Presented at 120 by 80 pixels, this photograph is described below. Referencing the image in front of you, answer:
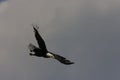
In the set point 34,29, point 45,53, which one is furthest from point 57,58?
point 34,29

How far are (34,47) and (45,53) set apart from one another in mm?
2294

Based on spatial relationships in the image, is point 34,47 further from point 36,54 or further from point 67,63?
point 67,63

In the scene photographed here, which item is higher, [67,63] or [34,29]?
[34,29]

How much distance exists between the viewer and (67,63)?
6581 cm

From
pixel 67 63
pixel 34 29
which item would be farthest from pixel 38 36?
pixel 67 63

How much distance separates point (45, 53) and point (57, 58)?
2041 millimetres

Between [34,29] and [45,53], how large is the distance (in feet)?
14.8

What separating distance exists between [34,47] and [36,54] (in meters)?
1.33

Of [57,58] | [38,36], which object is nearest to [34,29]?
[38,36]

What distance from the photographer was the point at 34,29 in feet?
213

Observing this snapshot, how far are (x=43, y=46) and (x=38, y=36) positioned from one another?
251cm

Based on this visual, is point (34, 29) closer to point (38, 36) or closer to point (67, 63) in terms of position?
point (38, 36)

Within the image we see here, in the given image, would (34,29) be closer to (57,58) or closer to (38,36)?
(38,36)

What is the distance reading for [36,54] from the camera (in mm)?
67375
